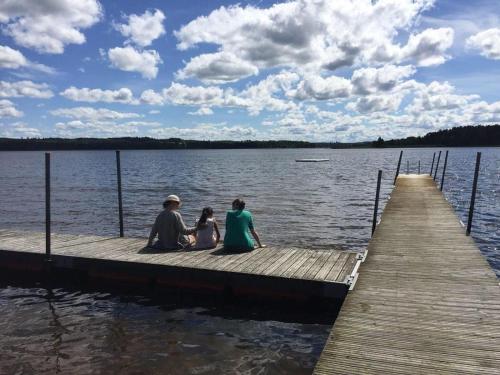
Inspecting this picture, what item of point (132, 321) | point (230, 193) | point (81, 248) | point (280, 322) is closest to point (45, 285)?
point (81, 248)

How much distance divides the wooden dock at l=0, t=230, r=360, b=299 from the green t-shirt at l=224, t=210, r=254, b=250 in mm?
307

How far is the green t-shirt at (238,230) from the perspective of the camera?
36.0 ft

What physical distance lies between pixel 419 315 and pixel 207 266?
4.66m

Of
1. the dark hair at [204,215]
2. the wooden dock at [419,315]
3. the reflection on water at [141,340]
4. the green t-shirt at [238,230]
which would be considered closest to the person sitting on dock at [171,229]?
the dark hair at [204,215]

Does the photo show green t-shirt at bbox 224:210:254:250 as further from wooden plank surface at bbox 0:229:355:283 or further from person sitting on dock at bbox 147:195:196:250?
person sitting on dock at bbox 147:195:196:250

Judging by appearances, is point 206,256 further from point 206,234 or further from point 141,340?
point 141,340

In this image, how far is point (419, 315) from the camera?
688 centimetres

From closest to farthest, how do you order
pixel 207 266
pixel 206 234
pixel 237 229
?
pixel 207 266, pixel 237 229, pixel 206 234

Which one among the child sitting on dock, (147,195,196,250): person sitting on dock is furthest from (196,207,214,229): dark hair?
(147,195,196,250): person sitting on dock

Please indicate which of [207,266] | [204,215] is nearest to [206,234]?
[204,215]

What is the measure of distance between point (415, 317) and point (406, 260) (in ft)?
12.4

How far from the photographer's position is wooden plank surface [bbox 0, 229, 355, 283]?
9.43 metres

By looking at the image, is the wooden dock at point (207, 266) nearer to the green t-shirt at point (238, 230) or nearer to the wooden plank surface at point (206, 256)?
the wooden plank surface at point (206, 256)

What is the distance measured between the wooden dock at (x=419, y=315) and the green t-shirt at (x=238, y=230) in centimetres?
292
